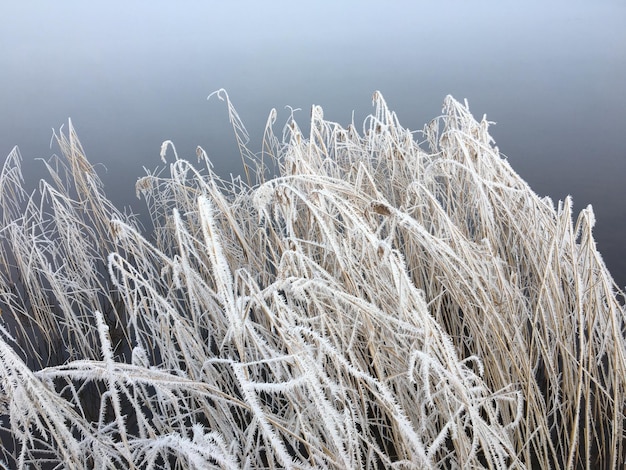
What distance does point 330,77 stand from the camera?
5.43 meters

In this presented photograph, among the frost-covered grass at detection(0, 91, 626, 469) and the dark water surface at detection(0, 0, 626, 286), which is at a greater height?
the dark water surface at detection(0, 0, 626, 286)

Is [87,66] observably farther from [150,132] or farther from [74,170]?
[74,170]

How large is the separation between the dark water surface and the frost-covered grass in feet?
4.15

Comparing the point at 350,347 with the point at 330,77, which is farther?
the point at 330,77

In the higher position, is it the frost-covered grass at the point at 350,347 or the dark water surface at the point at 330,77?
the dark water surface at the point at 330,77

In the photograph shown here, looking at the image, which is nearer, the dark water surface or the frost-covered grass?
the frost-covered grass

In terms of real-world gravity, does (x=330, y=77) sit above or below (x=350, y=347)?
above

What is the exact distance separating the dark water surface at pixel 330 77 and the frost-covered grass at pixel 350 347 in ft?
4.15

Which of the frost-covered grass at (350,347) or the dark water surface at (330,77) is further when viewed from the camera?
the dark water surface at (330,77)

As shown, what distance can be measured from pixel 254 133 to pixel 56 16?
16.9ft

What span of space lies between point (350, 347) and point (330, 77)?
15.0 feet

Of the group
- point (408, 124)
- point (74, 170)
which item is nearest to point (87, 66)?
point (408, 124)

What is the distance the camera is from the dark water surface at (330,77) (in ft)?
13.7

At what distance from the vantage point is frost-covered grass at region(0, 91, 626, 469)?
3.54 feet
